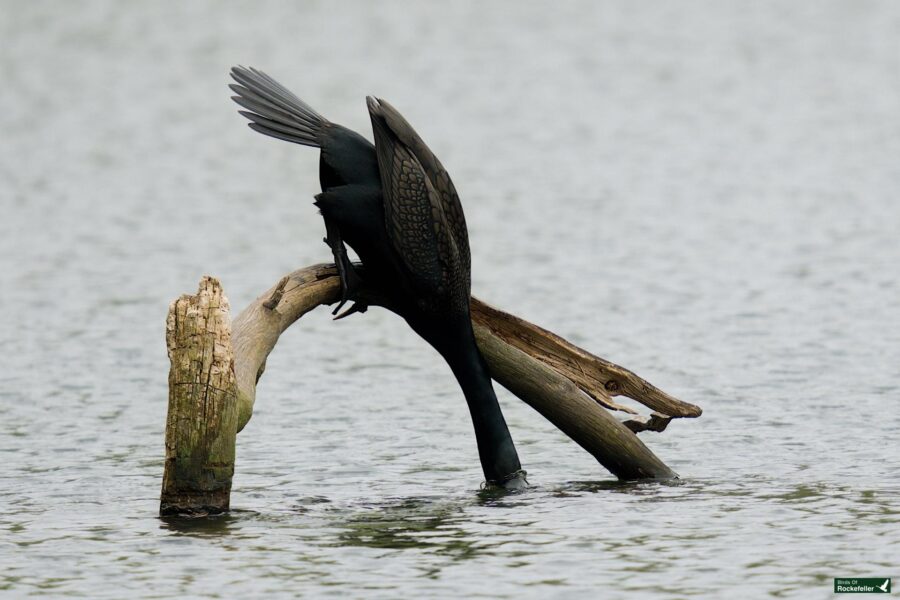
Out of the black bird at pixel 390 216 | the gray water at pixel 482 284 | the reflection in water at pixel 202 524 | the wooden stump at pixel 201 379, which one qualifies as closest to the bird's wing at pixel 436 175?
the black bird at pixel 390 216

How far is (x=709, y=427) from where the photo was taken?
12.3 metres

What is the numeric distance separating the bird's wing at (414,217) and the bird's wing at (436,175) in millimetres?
19

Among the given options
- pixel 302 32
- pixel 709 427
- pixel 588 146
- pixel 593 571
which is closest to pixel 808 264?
pixel 709 427

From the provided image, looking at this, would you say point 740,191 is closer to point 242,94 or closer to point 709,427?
point 709,427

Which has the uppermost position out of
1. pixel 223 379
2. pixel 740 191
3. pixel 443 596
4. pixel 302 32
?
pixel 302 32

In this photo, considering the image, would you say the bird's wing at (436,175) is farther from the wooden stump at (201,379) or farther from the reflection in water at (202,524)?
the reflection in water at (202,524)

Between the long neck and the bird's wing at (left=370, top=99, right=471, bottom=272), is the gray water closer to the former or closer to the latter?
the long neck

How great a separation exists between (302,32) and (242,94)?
27552 mm

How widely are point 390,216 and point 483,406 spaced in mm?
1341

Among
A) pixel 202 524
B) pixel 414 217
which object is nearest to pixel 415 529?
pixel 202 524

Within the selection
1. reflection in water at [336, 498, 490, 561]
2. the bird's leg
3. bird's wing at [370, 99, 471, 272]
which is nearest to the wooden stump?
the bird's leg

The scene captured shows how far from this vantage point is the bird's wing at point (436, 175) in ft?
30.8

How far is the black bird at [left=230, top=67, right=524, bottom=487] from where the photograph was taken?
9258mm

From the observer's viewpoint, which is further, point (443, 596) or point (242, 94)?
point (242, 94)
